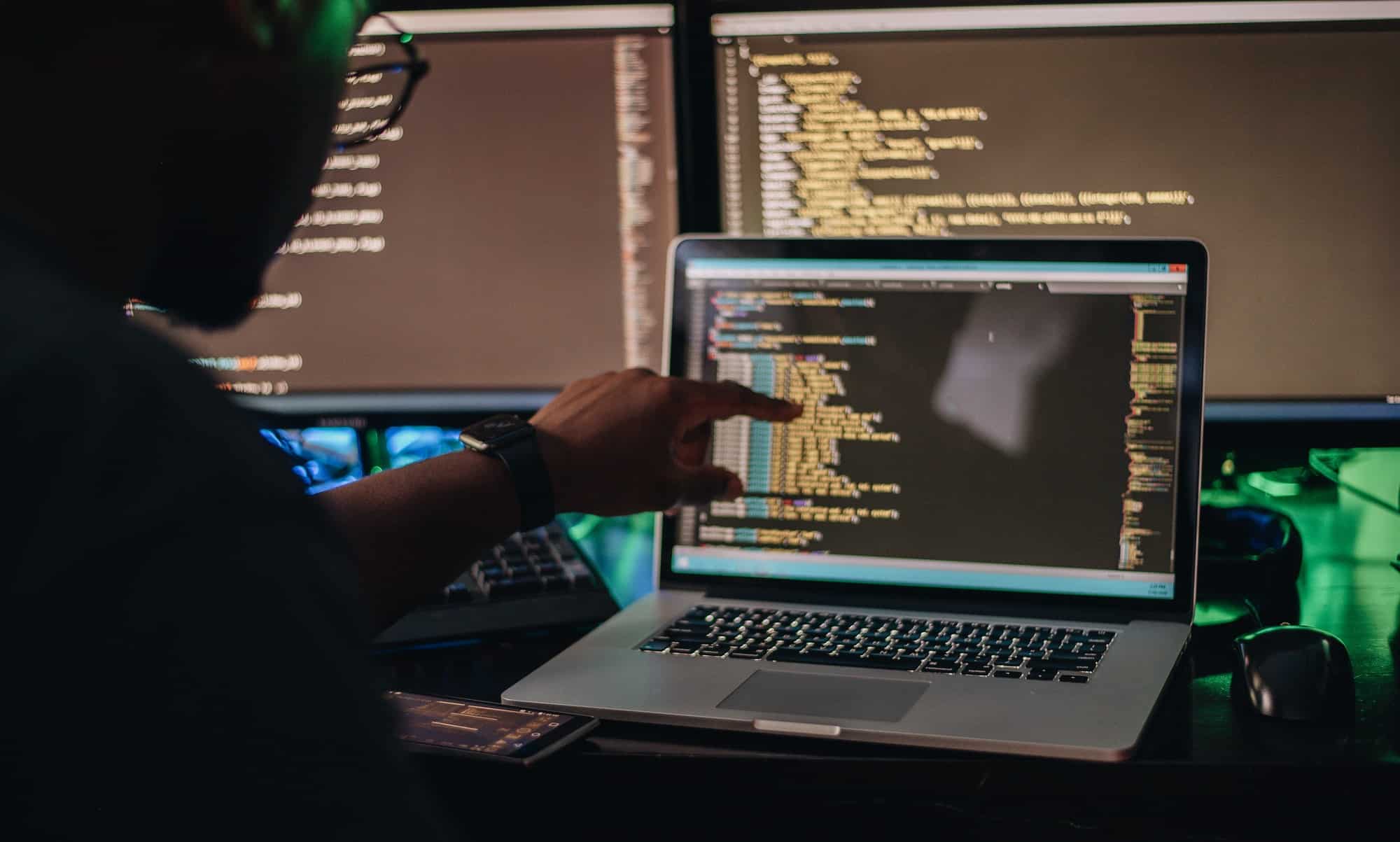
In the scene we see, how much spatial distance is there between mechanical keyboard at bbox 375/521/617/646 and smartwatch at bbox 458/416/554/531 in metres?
0.07

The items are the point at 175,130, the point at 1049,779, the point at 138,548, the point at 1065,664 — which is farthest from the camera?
the point at 1065,664

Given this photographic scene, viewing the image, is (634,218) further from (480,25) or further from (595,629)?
(595,629)

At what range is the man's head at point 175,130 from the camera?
36 cm

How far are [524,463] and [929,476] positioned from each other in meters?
0.32

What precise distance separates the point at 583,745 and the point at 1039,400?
43 cm

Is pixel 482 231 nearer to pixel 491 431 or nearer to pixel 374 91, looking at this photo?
pixel 374 91

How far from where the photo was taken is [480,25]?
3.65 ft

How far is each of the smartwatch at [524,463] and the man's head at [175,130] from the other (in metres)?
0.31

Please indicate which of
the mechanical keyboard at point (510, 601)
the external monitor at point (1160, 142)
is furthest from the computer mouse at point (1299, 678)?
the mechanical keyboard at point (510, 601)

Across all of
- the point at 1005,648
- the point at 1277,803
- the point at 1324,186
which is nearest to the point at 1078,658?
the point at 1005,648

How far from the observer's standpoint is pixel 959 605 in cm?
93

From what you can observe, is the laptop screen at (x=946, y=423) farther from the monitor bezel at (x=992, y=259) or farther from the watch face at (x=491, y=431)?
the watch face at (x=491, y=431)

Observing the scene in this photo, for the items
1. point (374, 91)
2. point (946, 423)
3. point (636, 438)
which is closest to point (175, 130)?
point (636, 438)

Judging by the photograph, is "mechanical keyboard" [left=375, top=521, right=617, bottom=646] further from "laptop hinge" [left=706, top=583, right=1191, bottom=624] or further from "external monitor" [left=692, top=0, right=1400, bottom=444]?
"external monitor" [left=692, top=0, right=1400, bottom=444]
